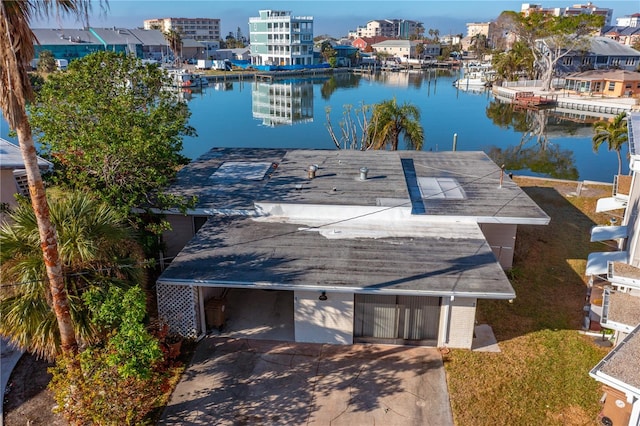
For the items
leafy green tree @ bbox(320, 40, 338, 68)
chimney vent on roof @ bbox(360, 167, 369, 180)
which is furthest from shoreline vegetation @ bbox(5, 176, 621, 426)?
leafy green tree @ bbox(320, 40, 338, 68)

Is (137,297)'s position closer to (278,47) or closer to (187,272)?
(187,272)

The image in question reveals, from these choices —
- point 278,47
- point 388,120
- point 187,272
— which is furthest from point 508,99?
point 187,272

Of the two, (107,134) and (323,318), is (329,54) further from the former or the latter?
(323,318)

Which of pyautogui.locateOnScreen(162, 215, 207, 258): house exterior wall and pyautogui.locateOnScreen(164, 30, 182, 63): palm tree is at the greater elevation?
pyautogui.locateOnScreen(164, 30, 182, 63): palm tree

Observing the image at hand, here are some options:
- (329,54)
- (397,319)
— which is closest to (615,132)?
(397,319)

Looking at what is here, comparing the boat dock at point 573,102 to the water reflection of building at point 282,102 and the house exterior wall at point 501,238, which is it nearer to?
the water reflection of building at point 282,102

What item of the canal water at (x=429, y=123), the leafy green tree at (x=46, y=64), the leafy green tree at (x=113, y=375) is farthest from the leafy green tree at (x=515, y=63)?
the leafy green tree at (x=113, y=375)

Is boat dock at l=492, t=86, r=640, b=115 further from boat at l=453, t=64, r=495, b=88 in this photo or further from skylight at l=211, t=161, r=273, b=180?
skylight at l=211, t=161, r=273, b=180
